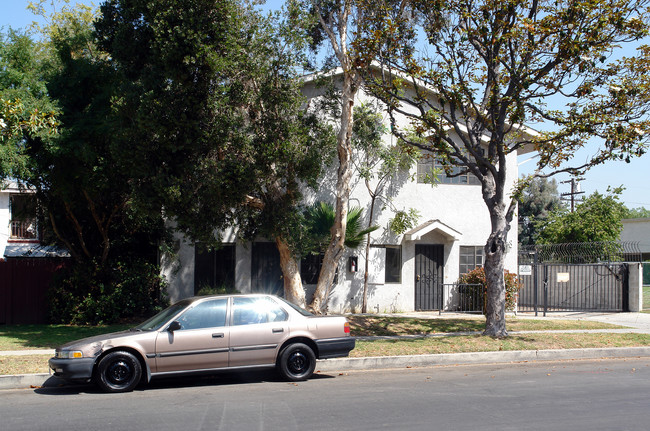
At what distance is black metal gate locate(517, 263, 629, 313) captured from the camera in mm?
21500

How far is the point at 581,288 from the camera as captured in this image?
883 inches

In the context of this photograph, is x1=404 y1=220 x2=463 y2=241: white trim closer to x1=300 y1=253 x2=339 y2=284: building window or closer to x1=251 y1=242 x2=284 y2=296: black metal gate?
x1=300 y1=253 x2=339 y2=284: building window

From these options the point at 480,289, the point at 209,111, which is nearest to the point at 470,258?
the point at 480,289

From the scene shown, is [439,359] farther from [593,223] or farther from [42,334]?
[593,223]

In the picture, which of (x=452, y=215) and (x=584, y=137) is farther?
(x=452, y=215)

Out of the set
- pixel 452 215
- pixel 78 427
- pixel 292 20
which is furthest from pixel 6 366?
pixel 452 215

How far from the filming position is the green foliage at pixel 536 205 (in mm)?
50219

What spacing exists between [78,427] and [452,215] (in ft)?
51.9

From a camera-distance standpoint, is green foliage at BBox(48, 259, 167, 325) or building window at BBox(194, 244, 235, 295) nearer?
green foliage at BBox(48, 259, 167, 325)

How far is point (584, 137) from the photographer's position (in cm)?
1396

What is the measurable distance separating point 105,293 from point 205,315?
818 centimetres

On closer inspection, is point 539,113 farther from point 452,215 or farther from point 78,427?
point 78,427

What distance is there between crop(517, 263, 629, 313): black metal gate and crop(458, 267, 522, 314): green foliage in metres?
1.31

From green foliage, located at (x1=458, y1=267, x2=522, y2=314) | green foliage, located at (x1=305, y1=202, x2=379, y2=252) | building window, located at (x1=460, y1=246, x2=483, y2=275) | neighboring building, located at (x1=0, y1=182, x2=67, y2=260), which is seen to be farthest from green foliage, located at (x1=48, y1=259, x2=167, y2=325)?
building window, located at (x1=460, y1=246, x2=483, y2=275)
